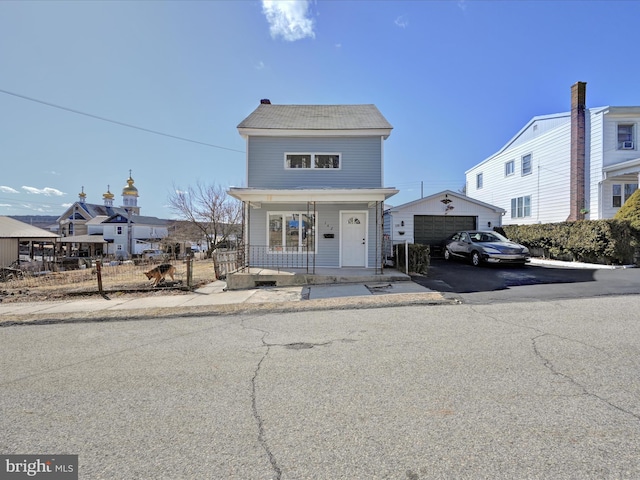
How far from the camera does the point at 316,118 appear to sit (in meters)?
14.4

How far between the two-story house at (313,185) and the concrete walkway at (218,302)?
2824mm

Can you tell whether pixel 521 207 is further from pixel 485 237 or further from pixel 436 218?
pixel 485 237

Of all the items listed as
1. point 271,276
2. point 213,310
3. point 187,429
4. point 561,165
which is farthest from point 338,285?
point 561,165

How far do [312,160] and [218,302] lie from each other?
7217 mm

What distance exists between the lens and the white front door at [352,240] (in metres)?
12.9

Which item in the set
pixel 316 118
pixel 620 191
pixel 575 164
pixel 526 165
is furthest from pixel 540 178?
pixel 316 118

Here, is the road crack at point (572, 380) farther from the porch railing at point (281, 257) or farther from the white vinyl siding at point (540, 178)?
the white vinyl siding at point (540, 178)

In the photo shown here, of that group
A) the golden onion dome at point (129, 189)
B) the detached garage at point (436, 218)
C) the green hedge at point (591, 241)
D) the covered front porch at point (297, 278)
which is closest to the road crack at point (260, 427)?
the covered front porch at point (297, 278)

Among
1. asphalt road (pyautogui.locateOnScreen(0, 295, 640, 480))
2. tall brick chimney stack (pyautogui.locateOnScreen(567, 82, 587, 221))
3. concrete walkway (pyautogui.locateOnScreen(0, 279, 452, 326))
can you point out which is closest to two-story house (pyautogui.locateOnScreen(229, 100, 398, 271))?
concrete walkway (pyautogui.locateOnScreen(0, 279, 452, 326))

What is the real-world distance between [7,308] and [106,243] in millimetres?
46422

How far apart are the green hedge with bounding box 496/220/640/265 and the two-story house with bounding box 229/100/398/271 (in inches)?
352

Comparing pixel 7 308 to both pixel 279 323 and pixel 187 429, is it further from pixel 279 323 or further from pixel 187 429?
pixel 187 429

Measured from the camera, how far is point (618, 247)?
12953 millimetres

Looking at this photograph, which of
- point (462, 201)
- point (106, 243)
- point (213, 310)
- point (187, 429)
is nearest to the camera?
point (187, 429)
